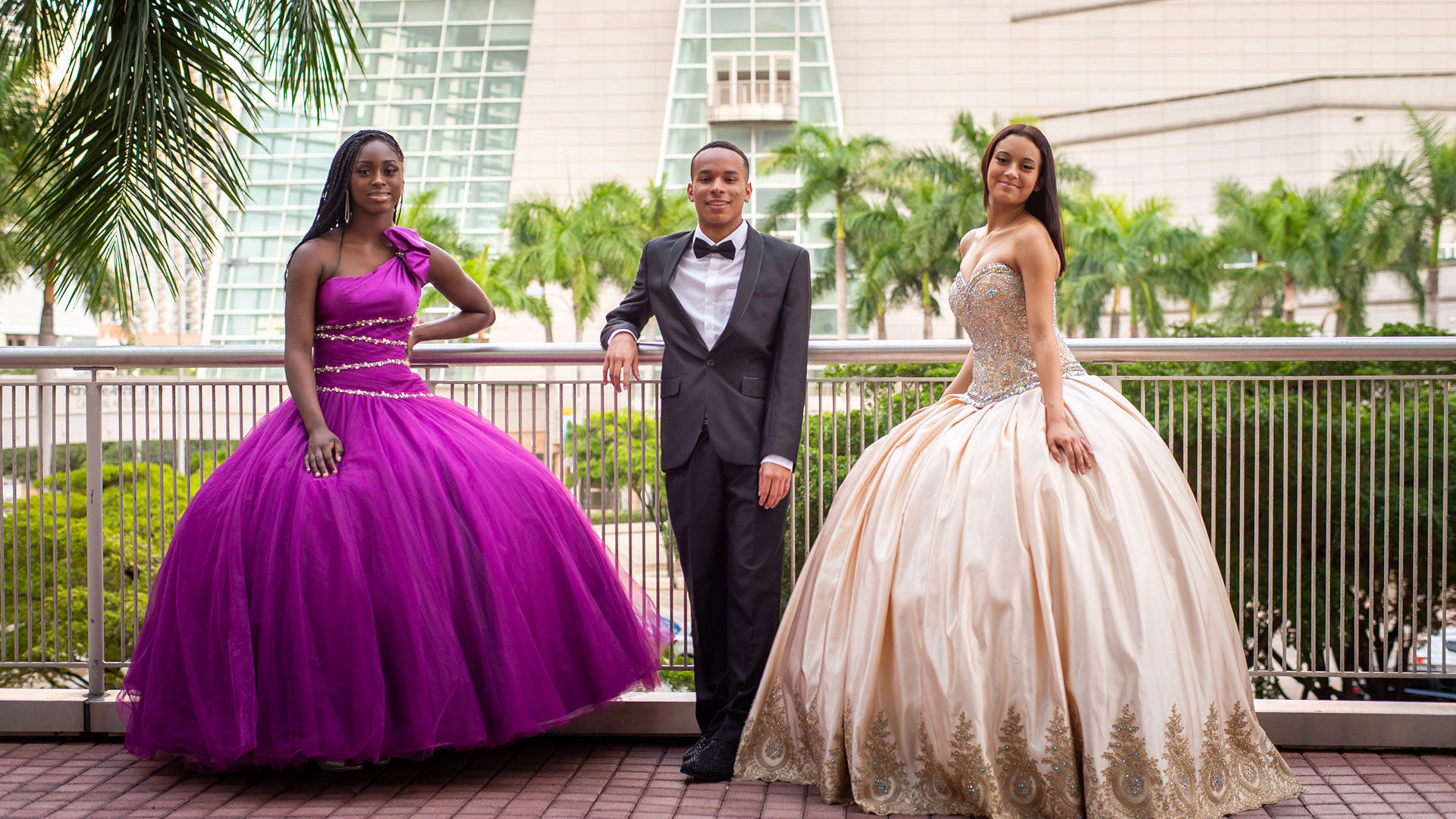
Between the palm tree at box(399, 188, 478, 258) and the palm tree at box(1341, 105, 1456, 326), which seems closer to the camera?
the palm tree at box(1341, 105, 1456, 326)

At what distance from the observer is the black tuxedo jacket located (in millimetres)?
3268

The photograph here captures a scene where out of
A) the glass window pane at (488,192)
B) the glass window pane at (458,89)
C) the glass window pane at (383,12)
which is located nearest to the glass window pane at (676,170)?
the glass window pane at (488,192)

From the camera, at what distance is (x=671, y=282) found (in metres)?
3.42

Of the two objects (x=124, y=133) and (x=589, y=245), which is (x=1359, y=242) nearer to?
(x=589, y=245)

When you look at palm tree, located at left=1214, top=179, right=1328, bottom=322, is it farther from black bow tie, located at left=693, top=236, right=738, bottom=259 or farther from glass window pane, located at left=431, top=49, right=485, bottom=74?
black bow tie, located at left=693, top=236, right=738, bottom=259

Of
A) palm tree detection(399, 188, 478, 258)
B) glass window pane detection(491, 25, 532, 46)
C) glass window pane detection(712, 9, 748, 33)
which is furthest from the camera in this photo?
glass window pane detection(491, 25, 532, 46)

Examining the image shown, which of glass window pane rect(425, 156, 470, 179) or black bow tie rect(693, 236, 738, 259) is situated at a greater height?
glass window pane rect(425, 156, 470, 179)

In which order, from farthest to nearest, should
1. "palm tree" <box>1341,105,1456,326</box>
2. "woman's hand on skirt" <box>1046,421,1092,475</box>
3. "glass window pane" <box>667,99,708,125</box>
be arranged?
"glass window pane" <box>667,99,708,125</box> < "palm tree" <box>1341,105,1456,326</box> < "woman's hand on skirt" <box>1046,421,1092,475</box>

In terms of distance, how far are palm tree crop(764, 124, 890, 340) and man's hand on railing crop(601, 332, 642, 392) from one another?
33946 mm

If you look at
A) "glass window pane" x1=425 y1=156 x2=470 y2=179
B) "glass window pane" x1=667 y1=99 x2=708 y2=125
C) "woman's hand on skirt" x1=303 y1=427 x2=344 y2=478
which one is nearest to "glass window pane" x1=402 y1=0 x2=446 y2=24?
"glass window pane" x1=425 y1=156 x2=470 y2=179

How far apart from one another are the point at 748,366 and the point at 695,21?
182 feet

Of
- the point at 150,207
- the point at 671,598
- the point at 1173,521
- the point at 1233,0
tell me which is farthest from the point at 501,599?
the point at 1233,0

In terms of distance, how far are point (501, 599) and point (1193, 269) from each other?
40.0 metres

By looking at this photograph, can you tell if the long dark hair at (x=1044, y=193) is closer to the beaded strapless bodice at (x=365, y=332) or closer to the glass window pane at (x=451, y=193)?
the beaded strapless bodice at (x=365, y=332)
